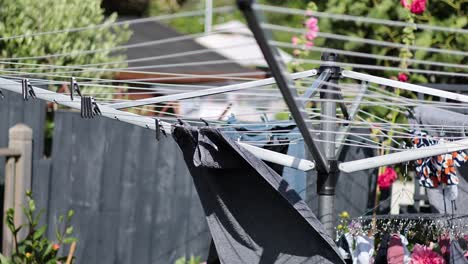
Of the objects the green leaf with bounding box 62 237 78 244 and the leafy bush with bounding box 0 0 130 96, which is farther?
the leafy bush with bounding box 0 0 130 96

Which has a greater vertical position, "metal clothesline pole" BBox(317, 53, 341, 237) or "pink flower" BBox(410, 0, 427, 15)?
"pink flower" BBox(410, 0, 427, 15)

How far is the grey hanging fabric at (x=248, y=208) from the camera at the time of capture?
12.5 feet

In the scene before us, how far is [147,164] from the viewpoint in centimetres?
662

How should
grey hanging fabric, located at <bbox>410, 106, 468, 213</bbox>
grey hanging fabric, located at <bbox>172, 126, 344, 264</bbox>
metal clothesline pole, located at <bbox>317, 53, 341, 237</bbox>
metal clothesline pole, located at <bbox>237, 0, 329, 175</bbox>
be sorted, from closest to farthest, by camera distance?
metal clothesline pole, located at <bbox>237, 0, 329, 175</bbox> → grey hanging fabric, located at <bbox>172, 126, 344, 264</bbox> → metal clothesline pole, located at <bbox>317, 53, 341, 237</bbox> → grey hanging fabric, located at <bbox>410, 106, 468, 213</bbox>

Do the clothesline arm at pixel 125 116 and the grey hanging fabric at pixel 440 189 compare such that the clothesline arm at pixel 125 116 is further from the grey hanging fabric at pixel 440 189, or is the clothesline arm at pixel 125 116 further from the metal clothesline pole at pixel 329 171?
the grey hanging fabric at pixel 440 189

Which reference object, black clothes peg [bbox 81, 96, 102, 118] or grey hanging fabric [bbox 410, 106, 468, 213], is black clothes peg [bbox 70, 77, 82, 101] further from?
grey hanging fabric [bbox 410, 106, 468, 213]

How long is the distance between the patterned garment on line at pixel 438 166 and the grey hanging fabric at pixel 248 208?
1064 mm

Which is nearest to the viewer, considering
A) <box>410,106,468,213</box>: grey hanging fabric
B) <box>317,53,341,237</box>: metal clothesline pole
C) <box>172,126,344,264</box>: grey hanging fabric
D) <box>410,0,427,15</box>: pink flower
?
<box>172,126,344,264</box>: grey hanging fabric

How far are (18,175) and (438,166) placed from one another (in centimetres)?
322

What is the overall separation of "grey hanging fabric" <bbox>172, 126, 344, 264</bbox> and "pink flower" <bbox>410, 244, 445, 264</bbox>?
55cm

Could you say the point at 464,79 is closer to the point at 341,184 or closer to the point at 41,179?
the point at 341,184

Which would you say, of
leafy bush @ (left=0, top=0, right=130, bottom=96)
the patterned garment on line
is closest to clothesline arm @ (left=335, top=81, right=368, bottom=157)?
the patterned garment on line

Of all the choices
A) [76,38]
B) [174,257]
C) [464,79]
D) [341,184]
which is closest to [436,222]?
[341,184]

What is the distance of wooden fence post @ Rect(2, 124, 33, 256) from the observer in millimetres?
6641
